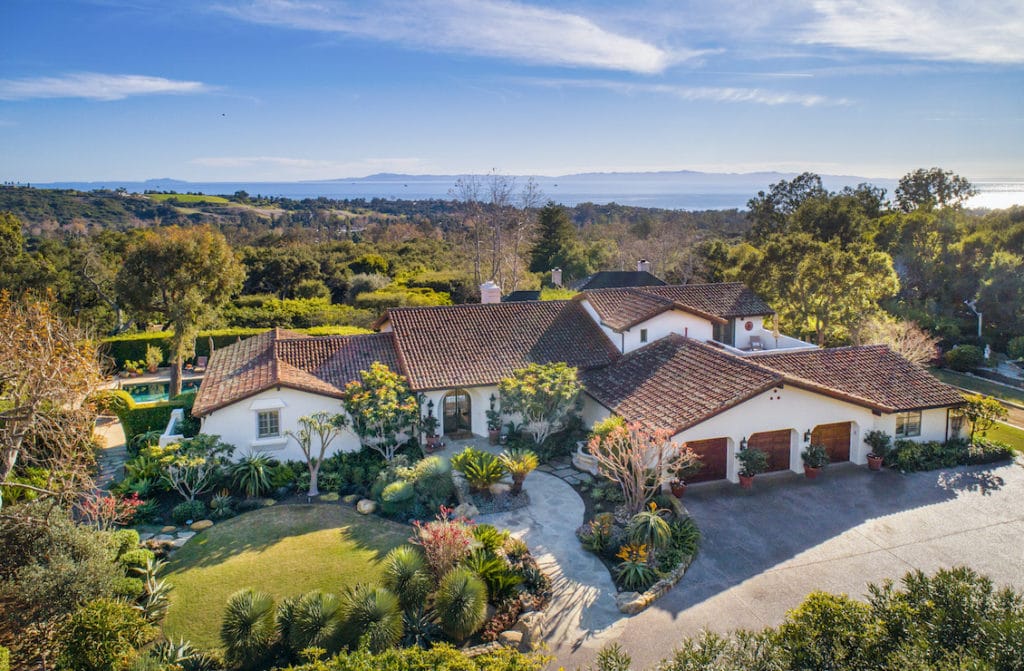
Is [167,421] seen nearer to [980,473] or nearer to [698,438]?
[698,438]

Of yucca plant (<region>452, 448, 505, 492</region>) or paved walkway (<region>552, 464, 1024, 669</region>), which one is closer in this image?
paved walkway (<region>552, 464, 1024, 669</region>)

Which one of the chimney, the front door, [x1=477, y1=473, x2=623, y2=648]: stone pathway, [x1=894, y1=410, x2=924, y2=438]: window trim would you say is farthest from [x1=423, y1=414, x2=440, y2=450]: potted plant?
[x1=894, y1=410, x2=924, y2=438]: window trim

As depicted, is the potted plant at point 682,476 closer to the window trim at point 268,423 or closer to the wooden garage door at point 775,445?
the wooden garage door at point 775,445

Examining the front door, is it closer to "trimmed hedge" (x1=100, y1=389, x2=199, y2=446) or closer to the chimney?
the chimney

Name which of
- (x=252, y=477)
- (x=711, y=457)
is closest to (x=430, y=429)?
(x=252, y=477)

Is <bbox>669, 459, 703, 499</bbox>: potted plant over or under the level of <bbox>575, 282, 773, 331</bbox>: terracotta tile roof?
under

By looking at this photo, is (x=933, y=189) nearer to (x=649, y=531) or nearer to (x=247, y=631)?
(x=649, y=531)
